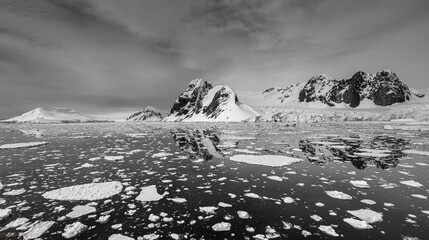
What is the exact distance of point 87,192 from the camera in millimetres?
5566

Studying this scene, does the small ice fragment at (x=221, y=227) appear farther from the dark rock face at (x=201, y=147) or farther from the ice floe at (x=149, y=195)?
the dark rock face at (x=201, y=147)

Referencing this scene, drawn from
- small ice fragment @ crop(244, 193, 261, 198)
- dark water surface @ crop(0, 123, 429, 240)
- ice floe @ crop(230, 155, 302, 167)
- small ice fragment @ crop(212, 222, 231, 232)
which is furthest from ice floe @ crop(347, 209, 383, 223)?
ice floe @ crop(230, 155, 302, 167)

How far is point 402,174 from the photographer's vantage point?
701 centimetres

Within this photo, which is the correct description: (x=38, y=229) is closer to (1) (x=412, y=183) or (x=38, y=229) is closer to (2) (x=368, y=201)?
(2) (x=368, y=201)

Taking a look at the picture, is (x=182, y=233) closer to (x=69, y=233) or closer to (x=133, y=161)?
(x=69, y=233)

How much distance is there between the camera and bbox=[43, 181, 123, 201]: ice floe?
5.25 meters

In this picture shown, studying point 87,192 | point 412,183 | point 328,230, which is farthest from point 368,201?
point 87,192

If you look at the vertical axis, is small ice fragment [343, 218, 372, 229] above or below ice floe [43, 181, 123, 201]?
below

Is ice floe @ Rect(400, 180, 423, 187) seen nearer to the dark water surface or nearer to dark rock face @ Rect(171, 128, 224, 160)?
the dark water surface

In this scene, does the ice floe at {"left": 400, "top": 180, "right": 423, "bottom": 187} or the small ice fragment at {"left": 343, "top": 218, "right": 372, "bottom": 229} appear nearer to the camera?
the small ice fragment at {"left": 343, "top": 218, "right": 372, "bottom": 229}

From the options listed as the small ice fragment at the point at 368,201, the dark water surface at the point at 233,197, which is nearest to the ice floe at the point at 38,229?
the dark water surface at the point at 233,197

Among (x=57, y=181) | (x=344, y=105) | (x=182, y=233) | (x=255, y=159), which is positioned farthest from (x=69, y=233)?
(x=344, y=105)

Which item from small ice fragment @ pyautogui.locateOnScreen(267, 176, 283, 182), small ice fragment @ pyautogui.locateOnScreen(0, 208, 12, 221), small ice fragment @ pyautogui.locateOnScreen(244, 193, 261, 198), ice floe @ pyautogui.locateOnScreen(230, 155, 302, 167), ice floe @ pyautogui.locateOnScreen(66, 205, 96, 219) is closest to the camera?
small ice fragment @ pyautogui.locateOnScreen(0, 208, 12, 221)

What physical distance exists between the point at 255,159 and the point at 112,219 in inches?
256
